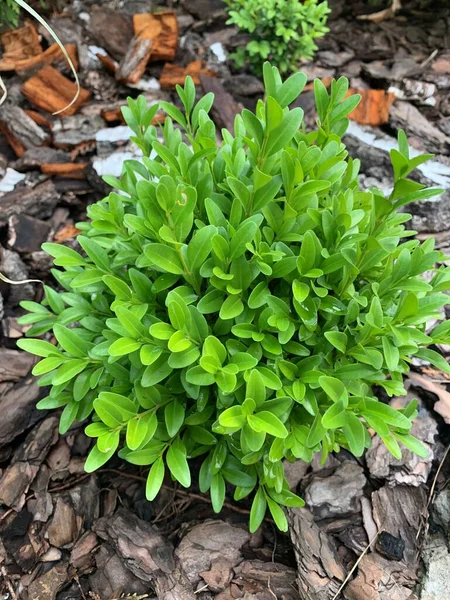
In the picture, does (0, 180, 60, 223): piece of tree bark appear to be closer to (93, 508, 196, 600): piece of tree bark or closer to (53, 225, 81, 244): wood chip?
(53, 225, 81, 244): wood chip

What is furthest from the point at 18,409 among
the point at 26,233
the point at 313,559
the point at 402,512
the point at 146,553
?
the point at 402,512

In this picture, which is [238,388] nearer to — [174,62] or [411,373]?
[411,373]

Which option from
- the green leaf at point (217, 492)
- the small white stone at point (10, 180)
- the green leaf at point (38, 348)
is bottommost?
the green leaf at point (217, 492)

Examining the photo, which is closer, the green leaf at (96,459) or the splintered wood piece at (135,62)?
the green leaf at (96,459)

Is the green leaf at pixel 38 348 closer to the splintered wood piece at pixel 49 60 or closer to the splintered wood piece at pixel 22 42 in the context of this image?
the splintered wood piece at pixel 49 60

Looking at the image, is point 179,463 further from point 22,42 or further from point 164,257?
point 22,42

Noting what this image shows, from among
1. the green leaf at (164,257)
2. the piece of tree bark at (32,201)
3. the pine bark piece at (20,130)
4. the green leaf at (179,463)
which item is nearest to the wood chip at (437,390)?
the green leaf at (179,463)
